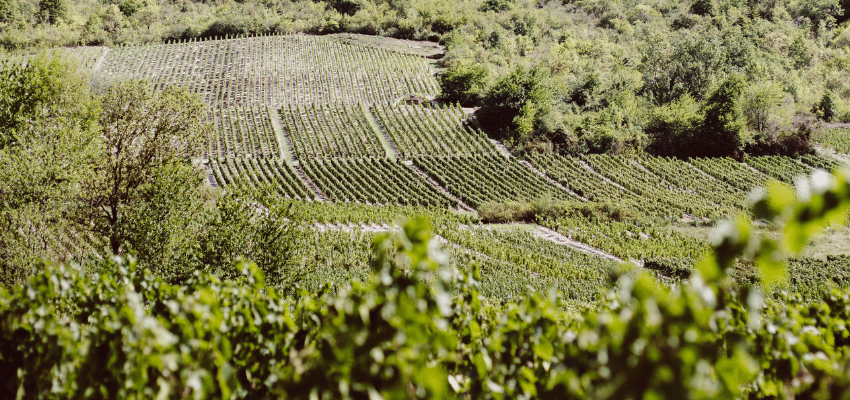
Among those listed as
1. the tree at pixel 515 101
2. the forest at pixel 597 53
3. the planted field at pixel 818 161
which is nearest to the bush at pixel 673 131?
the forest at pixel 597 53

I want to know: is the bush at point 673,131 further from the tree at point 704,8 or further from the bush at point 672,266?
the tree at point 704,8

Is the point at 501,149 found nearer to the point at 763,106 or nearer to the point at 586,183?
the point at 586,183

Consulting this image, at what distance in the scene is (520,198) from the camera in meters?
40.5

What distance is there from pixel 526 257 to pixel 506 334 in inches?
889

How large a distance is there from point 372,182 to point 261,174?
10.3m

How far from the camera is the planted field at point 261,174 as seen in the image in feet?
136

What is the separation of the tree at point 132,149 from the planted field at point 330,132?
98.2 feet

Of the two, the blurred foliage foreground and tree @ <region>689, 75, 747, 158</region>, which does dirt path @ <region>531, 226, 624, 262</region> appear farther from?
tree @ <region>689, 75, 747, 158</region>

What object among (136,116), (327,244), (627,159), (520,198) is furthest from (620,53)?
(136,116)

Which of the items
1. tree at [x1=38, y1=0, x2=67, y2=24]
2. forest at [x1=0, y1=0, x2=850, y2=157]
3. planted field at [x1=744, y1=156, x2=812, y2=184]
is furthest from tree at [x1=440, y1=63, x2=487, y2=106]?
tree at [x1=38, y1=0, x2=67, y2=24]

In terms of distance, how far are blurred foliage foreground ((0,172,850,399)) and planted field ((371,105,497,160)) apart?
1702 inches

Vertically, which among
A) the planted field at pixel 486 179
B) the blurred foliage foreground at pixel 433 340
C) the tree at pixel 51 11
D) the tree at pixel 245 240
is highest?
the blurred foliage foreground at pixel 433 340

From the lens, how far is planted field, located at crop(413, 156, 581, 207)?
Result: 41312mm

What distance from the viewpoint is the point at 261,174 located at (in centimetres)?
4416
